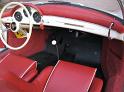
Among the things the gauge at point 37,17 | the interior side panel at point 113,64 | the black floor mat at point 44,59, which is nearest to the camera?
the interior side panel at point 113,64

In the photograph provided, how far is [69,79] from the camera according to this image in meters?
2.08

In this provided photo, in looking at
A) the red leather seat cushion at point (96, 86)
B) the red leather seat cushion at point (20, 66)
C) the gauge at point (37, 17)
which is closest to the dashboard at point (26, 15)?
the gauge at point (37, 17)

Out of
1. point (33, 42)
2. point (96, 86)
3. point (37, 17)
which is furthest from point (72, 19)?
point (33, 42)

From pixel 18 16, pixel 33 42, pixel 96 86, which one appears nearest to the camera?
pixel 96 86

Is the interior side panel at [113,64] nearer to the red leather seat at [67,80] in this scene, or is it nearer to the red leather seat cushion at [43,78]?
the red leather seat at [67,80]

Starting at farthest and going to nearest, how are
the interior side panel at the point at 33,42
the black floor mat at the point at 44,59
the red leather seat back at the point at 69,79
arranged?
the black floor mat at the point at 44,59
the interior side panel at the point at 33,42
the red leather seat back at the point at 69,79

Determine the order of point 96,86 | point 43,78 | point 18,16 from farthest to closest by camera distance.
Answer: point 18,16 → point 43,78 → point 96,86

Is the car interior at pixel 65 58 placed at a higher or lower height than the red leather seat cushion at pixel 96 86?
higher

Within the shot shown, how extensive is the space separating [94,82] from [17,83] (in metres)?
0.80

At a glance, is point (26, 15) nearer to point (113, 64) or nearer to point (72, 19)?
point (72, 19)

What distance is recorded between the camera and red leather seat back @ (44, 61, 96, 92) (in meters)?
2.01

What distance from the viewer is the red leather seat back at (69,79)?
201 centimetres

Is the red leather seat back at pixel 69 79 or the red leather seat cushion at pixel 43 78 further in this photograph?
the red leather seat cushion at pixel 43 78

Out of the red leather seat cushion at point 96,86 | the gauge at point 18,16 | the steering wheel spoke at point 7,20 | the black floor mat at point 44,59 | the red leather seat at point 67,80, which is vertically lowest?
the black floor mat at point 44,59
